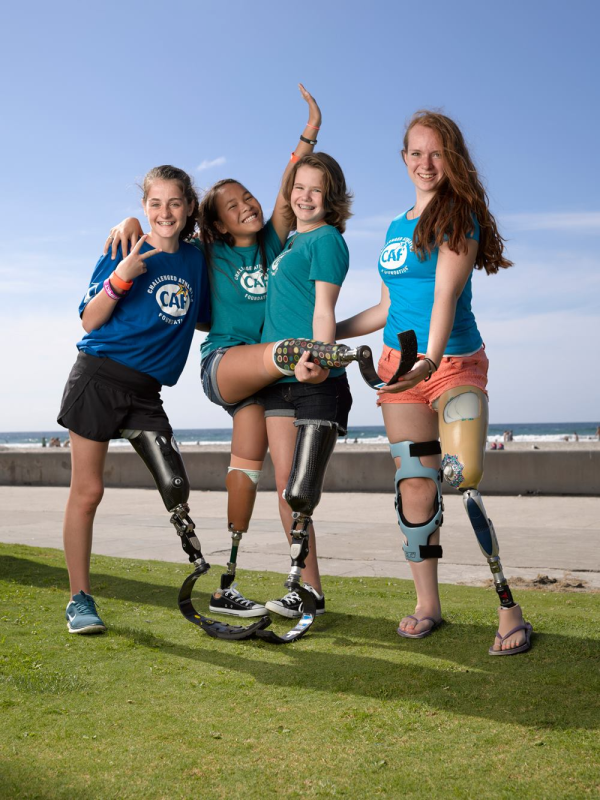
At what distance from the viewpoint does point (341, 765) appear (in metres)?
1.80

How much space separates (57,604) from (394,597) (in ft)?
5.33

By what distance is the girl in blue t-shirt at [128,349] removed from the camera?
316 centimetres

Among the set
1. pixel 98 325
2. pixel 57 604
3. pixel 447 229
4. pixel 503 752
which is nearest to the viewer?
pixel 503 752

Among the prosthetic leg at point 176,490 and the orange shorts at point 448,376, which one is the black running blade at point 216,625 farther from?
the orange shorts at point 448,376

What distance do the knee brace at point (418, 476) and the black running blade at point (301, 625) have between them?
0.42m

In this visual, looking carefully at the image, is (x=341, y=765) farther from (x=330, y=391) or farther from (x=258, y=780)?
(x=330, y=391)

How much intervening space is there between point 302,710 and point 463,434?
3.48 feet

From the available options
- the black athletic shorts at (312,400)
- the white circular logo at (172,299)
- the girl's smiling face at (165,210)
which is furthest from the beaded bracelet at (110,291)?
the black athletic shorts at (312,400)

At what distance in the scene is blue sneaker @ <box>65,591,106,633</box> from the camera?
119 inches

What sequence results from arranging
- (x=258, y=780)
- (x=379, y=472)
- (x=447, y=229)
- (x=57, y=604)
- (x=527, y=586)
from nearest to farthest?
(x=258, y=780), (x=447, y=229), (x=57, y=604), (x=527, y=586), (x=379, y=472)

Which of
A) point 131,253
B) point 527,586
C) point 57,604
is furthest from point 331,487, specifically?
point 131,253

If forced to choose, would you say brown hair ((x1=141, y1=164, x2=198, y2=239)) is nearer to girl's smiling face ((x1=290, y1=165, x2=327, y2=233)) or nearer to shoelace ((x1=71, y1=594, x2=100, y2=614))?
girl's smiling face ((x1=290, y1=165, x2=327, y2=233))

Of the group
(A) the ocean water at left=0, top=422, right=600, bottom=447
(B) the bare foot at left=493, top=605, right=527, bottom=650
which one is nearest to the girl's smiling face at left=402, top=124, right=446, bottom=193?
(B) the bare foot at left=493, top=605, right=527, bottom=650

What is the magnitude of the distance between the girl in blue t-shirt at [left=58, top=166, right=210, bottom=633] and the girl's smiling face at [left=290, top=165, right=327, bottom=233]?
49 cm
